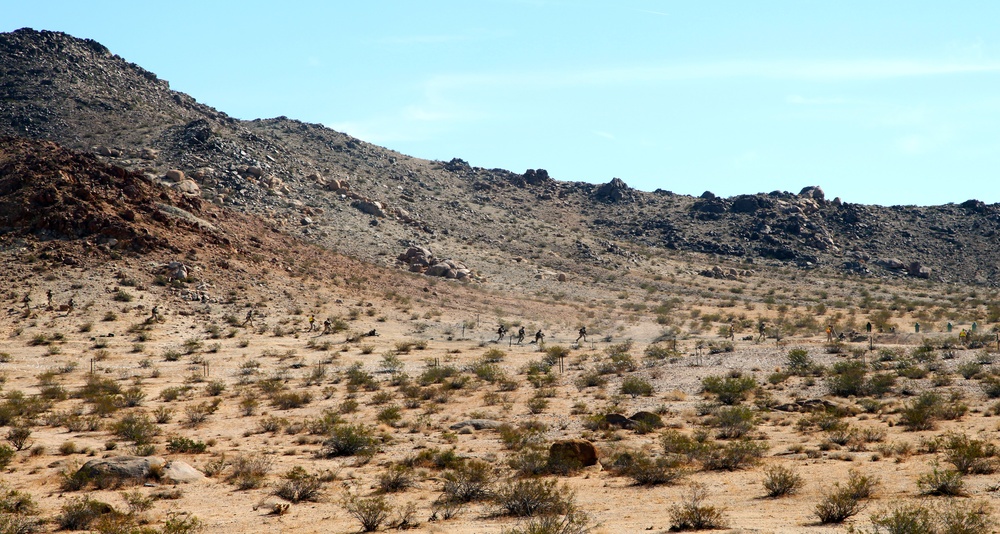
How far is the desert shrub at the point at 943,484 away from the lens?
14.4 metres

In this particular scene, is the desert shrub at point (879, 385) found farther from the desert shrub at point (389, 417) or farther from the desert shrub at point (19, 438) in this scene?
the desert shrub at point (19, 438)

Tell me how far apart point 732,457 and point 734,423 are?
13.8 ft

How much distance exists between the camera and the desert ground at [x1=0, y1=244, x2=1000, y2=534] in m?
14.6

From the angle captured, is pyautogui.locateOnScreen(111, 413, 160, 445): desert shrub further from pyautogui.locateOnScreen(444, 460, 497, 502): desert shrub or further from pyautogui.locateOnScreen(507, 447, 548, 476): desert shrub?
pyautogui.locateOnScreen(507, 447, 548, 476): desert shrub

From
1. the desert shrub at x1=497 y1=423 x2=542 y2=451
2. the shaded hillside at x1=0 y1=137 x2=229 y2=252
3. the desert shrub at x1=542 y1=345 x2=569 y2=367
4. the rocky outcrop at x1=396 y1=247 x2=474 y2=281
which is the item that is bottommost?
the desert shrub at x1=497 y1=423 x2=542 y2=451

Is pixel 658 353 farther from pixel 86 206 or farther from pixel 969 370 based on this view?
pixel 86 206

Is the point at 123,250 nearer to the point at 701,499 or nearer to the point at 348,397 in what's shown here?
the point at 348,397

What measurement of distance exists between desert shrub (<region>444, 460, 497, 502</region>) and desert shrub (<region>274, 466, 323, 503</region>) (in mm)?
2768

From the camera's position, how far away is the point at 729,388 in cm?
2739

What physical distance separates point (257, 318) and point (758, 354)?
2847cm

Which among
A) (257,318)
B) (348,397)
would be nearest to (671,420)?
(348,397)

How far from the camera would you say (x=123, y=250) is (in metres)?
48.2

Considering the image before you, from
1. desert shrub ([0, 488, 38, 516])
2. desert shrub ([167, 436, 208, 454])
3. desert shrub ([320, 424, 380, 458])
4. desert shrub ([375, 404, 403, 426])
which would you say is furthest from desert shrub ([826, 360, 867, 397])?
desert shrub ([0, 488, 38, 516])

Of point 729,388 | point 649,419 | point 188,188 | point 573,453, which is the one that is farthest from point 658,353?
point 188,188
